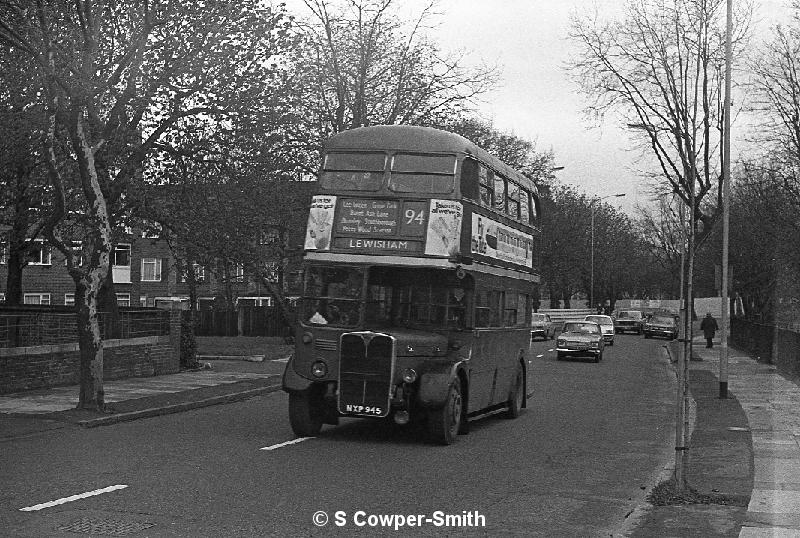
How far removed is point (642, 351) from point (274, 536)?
147 feet

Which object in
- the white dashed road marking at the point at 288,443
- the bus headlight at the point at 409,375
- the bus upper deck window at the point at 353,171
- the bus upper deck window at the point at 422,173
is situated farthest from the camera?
the bus upper deck window at the point at 353,171

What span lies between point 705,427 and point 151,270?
64.3m

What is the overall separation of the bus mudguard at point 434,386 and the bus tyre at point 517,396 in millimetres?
4946

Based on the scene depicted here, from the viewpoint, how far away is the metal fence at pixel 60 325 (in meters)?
22.0

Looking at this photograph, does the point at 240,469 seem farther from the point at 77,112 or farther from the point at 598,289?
the point at 598,289

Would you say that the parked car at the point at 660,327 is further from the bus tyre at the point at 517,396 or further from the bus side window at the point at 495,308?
the bus side window at the point at 495,308

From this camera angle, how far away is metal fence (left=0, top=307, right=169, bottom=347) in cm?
2205

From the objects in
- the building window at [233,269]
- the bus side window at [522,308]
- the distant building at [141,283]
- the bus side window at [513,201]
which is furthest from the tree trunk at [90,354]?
the distant building at [141,283]

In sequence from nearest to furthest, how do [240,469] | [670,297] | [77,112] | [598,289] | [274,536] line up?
[274,536] → [240,469] → [77,112] → [598,289] → [670,297]

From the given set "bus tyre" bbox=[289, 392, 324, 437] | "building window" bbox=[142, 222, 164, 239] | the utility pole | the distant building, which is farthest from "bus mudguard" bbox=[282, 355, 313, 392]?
the distant building

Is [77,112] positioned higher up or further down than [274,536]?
higher up

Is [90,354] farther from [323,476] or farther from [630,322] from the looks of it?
[630,322]

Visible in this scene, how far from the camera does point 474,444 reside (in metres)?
15.6

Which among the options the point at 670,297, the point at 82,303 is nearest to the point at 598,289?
the point at 670,297
